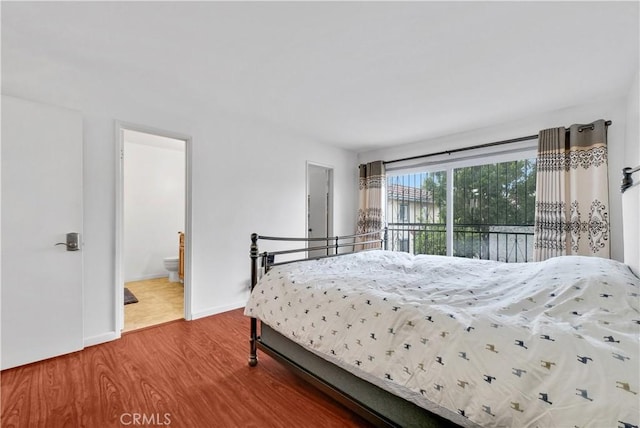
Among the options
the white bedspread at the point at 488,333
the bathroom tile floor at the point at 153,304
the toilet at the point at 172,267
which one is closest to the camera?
the white bedspread at the point at 488,333

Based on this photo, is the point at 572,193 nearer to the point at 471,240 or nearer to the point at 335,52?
the point at 471,240

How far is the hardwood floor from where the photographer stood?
5.27 ft

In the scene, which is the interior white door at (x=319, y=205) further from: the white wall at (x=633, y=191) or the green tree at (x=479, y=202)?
the white wall at (x=633, y=191)

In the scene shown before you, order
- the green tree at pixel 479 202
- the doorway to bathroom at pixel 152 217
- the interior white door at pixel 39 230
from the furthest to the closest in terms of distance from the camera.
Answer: the doorway to bathroom at pixel 152 217 < the green tree at pixel 479 202 < the interior white door at pixel 39 230

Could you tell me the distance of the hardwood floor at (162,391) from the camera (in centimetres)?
161

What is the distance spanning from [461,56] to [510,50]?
1.08 ft

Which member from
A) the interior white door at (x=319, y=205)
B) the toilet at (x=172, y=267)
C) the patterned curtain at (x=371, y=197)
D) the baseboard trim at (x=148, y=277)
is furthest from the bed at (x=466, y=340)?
the baseboard trim at (x=148, y=277)

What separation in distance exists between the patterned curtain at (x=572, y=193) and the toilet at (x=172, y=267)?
5251mm

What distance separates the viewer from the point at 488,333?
1.07 m

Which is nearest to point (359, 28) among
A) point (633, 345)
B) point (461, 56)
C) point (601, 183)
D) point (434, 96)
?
point (461, 56)

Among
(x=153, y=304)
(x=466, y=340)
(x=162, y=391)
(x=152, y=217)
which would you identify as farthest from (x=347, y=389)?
(x=152, y=217)

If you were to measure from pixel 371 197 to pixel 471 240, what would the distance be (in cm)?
171

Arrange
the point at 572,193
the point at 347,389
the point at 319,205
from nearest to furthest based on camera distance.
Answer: the point at 347,389, the point at 572,193, the point at 319,205

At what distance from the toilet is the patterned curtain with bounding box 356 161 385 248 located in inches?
130
